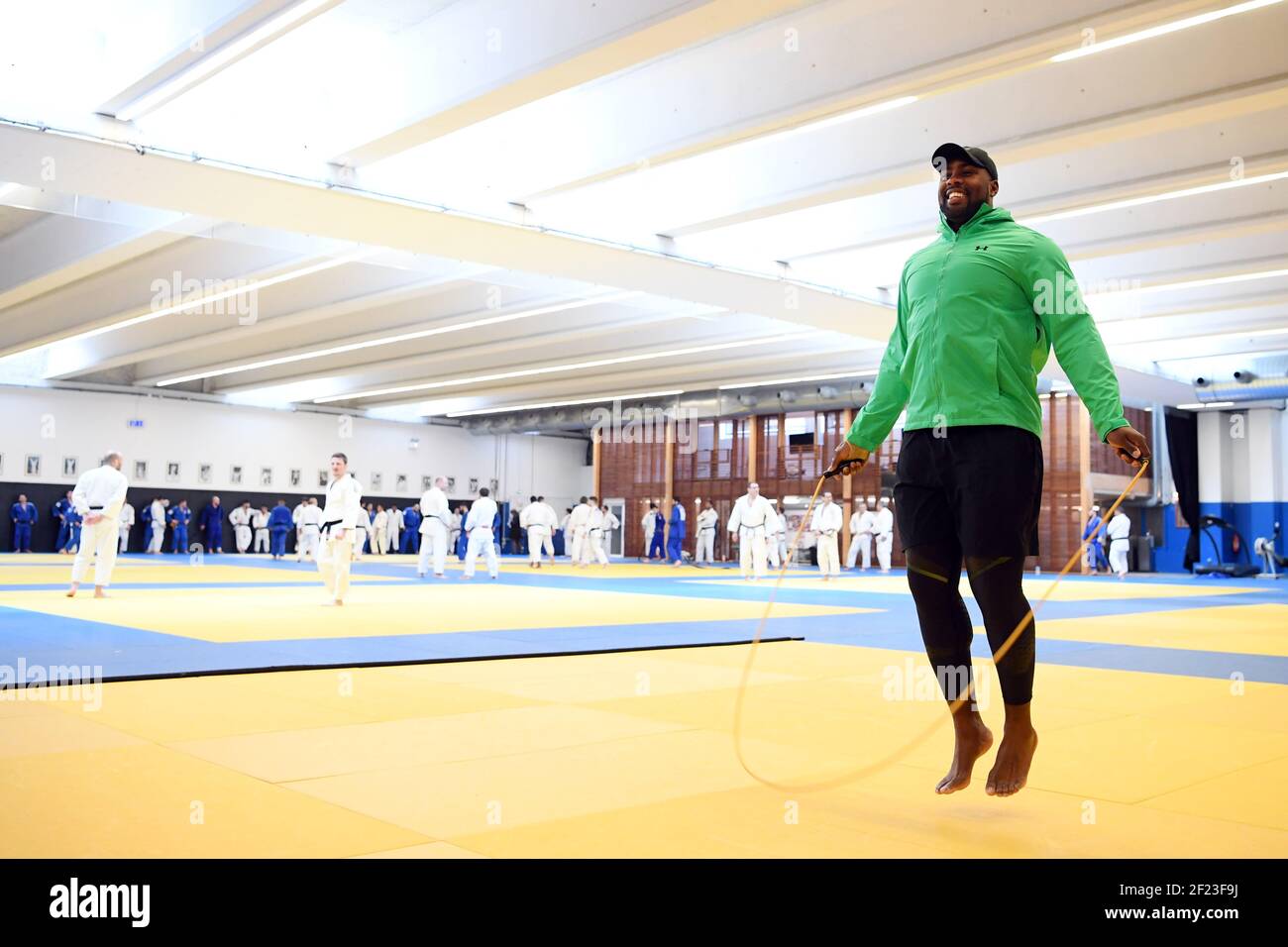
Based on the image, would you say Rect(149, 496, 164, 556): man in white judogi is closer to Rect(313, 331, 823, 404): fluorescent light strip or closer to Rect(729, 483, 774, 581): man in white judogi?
Rect(313, 331, 823, 404): fluorescent light strip

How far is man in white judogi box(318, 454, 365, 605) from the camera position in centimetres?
1243

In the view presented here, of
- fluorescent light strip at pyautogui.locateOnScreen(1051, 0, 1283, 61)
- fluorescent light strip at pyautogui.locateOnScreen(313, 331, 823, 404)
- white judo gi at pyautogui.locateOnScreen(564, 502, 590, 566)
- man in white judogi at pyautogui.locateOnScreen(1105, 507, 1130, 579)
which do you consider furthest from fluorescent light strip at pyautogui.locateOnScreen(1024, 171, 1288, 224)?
white judo gi at pyautogui.locateOnScreen(564, 502, 590, 566)

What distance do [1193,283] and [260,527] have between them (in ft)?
92.8

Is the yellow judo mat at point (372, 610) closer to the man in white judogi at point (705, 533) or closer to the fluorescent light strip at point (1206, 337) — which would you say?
the fluorescent light strip at point (1206, 337)

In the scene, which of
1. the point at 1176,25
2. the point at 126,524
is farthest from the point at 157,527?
the point at 1176,25

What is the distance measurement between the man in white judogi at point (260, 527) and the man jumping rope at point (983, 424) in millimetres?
34455

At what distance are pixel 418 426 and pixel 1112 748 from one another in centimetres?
3764

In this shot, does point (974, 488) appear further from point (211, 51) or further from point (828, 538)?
point (828, 538)

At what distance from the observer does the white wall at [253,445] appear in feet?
106

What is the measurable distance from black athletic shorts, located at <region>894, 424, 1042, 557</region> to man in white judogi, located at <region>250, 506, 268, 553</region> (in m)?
34.5

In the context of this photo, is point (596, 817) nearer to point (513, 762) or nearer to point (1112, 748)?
point (513, 762)

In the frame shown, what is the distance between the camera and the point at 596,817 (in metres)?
3.27

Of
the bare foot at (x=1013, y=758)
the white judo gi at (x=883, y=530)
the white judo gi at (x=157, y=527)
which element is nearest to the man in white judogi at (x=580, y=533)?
the white judo gi at (x=883, y=530)
